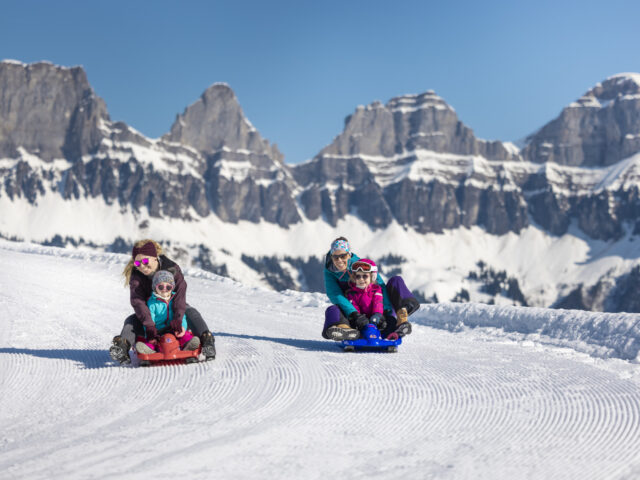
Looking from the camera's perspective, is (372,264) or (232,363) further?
(372,264)

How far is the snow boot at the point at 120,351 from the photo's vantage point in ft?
23.2

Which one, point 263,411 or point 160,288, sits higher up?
point 160,288

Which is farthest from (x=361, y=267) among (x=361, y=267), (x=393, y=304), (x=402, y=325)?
(x=402, y=325)

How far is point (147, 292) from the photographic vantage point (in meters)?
7.96

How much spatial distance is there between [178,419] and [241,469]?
134cm

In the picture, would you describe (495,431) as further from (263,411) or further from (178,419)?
(178,419)

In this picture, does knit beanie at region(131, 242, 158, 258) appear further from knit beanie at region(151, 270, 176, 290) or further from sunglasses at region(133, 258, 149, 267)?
knit beanie at region(151, 270, 176, 290)

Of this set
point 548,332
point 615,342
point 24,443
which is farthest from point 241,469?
point 548,332

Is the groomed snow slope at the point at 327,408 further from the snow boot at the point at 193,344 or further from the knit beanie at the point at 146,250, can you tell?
the knit beanie at the point at 146,250

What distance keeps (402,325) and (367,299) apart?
2.45 ft

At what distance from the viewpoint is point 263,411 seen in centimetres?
518

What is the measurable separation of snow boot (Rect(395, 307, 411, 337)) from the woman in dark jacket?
9.14 ft

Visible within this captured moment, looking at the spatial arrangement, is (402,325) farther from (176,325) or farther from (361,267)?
(176,325)

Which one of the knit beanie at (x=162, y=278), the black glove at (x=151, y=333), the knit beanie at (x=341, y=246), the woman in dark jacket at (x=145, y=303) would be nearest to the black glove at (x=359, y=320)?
the knit beanie at (x=341, y=246)
